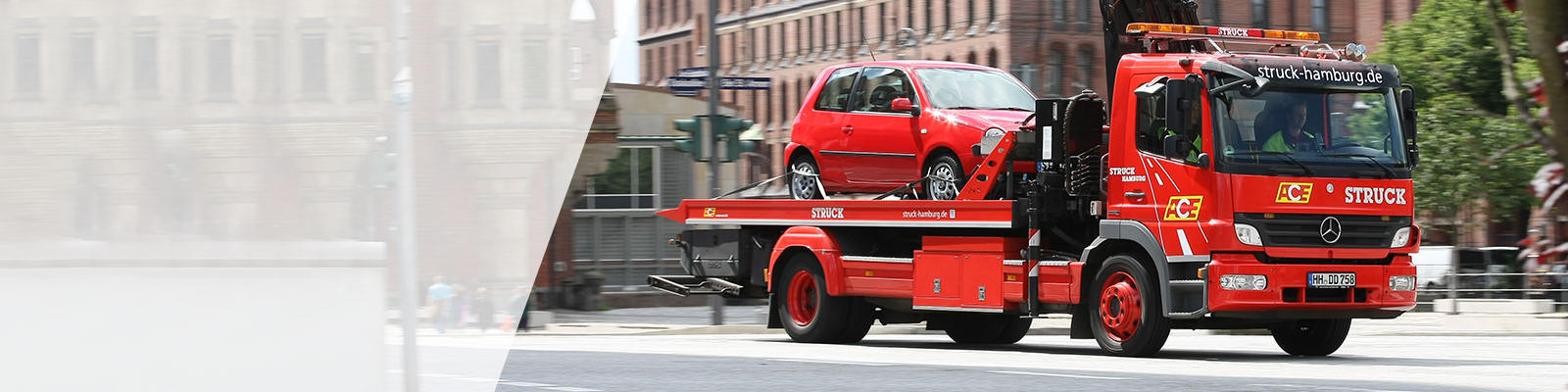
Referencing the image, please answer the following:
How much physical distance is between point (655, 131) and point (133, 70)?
12520mm

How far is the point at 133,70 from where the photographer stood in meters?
47.7

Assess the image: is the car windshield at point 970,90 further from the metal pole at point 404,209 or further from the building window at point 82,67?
the building window at point 82,67

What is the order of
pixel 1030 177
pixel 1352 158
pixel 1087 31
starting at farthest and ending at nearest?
pixel 1087 31, pixel 1030 177, pixel 1352 158

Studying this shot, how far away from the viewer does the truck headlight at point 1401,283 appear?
16.6 m

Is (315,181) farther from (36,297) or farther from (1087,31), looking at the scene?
(1087,31)

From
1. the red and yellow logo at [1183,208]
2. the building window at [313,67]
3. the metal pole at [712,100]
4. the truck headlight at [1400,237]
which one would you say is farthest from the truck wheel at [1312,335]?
the building window at [313,67]

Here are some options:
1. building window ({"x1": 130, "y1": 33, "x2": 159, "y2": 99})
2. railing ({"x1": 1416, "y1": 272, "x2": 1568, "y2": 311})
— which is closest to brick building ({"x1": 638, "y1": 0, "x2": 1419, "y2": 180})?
building window ({"x1": 130, "y1": 33, "x2": 159, "y2": 99})

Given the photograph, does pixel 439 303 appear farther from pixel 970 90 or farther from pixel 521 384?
pixel 521 384

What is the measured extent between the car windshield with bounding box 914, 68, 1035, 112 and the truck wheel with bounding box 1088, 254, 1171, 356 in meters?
2.28

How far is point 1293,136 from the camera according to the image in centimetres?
1622

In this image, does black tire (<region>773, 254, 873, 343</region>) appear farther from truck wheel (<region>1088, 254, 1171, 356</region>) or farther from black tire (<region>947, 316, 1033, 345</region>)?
truck wheel (<region>1088, 254, 1171, 356</region>)

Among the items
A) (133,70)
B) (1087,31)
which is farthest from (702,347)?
(1087,31)

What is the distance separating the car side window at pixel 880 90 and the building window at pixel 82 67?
29652 millimetres

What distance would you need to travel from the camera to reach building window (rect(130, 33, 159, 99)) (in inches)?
1885
